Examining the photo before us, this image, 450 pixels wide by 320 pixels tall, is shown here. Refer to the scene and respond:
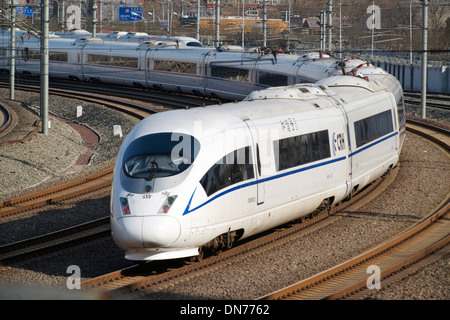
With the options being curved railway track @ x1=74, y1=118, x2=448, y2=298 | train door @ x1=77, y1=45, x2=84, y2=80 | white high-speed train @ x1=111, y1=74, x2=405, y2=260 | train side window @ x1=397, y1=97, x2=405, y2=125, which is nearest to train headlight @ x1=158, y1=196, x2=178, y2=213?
white high-speed train @ x1=111, y1=74, x2=405, y2=260

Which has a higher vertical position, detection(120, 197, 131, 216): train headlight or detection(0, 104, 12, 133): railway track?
detection(0, 104, 12, 133): railway track

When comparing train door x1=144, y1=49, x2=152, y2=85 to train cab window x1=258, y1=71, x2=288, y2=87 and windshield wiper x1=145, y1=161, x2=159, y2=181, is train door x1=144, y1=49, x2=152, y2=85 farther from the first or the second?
windshield wiper x1=145, y1=161, x2=159, y2=181

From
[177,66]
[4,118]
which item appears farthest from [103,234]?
[177,66]

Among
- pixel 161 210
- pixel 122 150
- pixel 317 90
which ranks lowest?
pixel 161 210

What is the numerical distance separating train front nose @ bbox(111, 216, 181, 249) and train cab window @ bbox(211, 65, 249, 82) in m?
21.3

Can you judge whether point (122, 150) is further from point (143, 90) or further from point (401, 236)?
point (143, 90)

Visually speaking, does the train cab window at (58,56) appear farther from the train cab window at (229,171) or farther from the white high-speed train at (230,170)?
the train cab window at (229,171)

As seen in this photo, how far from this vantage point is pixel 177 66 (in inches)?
1353

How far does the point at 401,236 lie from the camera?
1212cm

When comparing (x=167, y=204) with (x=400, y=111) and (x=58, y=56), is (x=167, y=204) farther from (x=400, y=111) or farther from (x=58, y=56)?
(x=58, y=56)

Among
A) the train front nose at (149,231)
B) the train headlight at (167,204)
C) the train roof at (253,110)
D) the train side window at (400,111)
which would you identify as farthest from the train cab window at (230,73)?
the train front nose at (149,231)

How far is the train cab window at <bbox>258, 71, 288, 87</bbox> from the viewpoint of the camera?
28.3 meters

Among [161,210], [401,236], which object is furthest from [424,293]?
[161,210]
